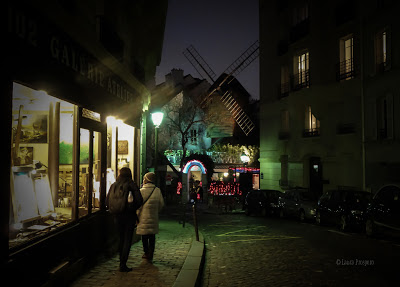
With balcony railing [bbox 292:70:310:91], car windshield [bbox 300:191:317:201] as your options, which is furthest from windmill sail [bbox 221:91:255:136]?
car windshield [bbox 300:191:317:201]

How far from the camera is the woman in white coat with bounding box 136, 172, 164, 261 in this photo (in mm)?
8531

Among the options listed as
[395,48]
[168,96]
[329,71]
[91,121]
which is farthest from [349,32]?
[168,96]

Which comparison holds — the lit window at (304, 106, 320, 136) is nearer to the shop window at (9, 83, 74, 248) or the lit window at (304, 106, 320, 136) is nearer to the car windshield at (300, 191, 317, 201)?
the car windshield at (300, 191, 317, 201)

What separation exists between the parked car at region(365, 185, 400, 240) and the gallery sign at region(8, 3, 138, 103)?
910 cm

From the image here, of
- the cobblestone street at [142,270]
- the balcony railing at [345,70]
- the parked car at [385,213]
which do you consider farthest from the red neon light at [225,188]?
the cobblestone street at [142,270]

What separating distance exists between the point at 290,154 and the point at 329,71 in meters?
6.75

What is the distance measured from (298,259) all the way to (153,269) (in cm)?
362

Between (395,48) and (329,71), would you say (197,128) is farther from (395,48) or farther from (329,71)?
(395,48)

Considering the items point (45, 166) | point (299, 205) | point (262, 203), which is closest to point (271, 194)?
point (262, 203)

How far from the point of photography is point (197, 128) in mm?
48781

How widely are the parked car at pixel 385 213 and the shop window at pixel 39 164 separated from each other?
9.63 meters

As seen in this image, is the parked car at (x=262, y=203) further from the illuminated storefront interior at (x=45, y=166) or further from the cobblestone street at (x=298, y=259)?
the illuminated storefront interior at (x=45, y=166)

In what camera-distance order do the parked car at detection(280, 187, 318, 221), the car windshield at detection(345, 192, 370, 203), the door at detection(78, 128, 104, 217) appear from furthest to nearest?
1. the parked car at detection(280, 187, 318, 221)
2. the car windshield at detection(345, 192, 370, 203)
3. the door at detection(78, 128, 104, 217)

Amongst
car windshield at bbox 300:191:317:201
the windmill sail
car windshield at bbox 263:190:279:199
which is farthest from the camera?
the windmill sail
